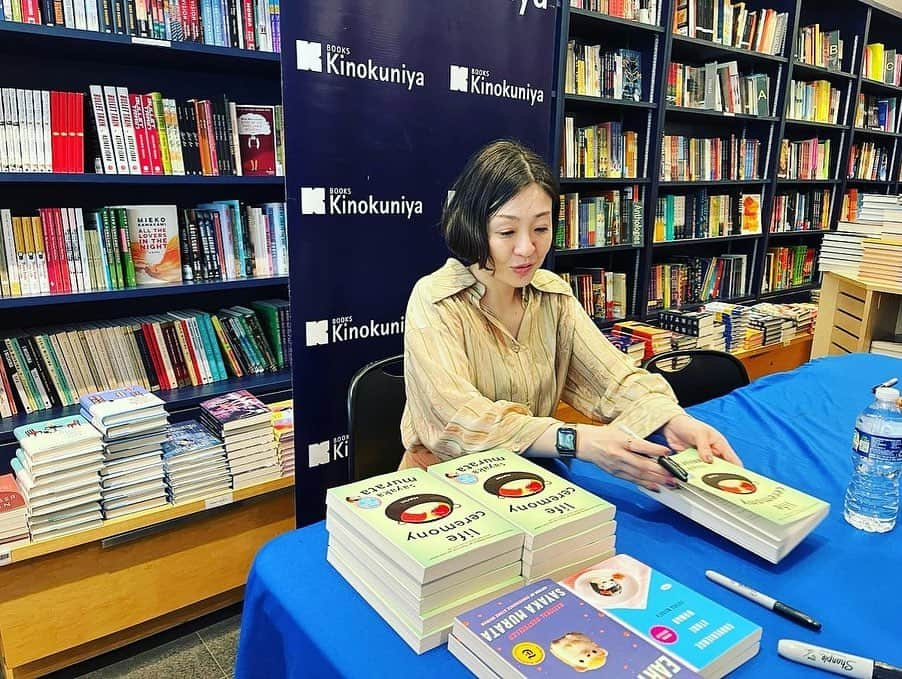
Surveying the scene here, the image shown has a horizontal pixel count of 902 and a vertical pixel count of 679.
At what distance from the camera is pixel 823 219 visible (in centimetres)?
475

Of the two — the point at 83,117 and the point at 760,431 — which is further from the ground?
the point at 83,117

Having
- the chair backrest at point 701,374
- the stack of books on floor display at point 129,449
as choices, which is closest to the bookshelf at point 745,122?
the chair backrest at point 701,374

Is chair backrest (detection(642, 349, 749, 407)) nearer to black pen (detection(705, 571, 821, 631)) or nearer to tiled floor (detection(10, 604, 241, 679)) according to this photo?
black pen (detection(705, 571, 821, 631))

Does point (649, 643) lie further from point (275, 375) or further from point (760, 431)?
point (275, 375)

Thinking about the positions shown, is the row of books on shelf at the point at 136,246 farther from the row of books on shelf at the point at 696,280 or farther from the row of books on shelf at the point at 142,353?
the row of books on shelf at the point at 696,280

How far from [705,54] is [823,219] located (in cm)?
183

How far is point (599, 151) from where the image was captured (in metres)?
3.27

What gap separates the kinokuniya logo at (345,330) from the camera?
202cm

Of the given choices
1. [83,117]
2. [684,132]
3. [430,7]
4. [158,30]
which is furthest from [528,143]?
[684,132]

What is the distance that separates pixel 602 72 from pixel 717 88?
867 millimetres

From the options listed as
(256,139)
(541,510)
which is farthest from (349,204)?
(541,510)

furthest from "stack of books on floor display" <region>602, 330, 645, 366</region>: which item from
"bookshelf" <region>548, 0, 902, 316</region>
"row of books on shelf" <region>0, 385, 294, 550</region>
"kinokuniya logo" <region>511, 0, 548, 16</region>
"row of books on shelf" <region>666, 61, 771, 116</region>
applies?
"row of books on shelf" <region>0, 385, 294, 550</region>

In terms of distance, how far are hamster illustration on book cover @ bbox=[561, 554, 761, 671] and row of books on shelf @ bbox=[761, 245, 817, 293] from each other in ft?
13.1

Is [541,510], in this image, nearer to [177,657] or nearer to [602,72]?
[177,657]
